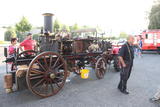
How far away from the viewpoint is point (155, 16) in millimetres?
16266

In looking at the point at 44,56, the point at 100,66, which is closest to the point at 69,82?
the point at 100,66

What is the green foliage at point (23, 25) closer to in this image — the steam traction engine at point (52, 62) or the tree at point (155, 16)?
the tree at point (155, 16)

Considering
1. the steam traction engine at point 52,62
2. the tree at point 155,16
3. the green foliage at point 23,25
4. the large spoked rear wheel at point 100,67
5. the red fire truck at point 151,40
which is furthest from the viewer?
the green foliage at point 23,25

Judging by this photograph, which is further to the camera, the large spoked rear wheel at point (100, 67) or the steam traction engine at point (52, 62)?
the large spoked rear wheel at point (100, 67)

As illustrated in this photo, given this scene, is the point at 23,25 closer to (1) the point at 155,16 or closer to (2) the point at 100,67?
(1) the point at 155,16

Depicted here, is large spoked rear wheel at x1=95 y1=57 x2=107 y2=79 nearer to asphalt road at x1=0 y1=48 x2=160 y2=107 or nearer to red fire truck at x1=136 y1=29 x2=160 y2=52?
asphalt road at x1=0 y1=48 x2=160 y2=107

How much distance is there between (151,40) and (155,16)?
5.68 metres

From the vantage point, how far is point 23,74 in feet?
9.94

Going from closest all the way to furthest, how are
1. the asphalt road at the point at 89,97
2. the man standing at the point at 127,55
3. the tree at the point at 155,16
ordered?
the asphalt road at the point at 89,97 → the man standing at the point at 127,55 → the tree at the point at 155,16

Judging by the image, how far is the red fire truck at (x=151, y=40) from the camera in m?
12.0

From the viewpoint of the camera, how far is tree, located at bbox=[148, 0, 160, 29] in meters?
16.2

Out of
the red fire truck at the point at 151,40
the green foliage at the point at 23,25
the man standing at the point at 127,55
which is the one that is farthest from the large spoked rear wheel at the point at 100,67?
the green foliage at the point at 23,25

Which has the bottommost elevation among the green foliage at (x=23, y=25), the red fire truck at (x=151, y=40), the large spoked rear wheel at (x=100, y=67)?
the large spoked rear wheel at (x=100, y=67)

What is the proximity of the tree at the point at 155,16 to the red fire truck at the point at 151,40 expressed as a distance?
4.74 m
